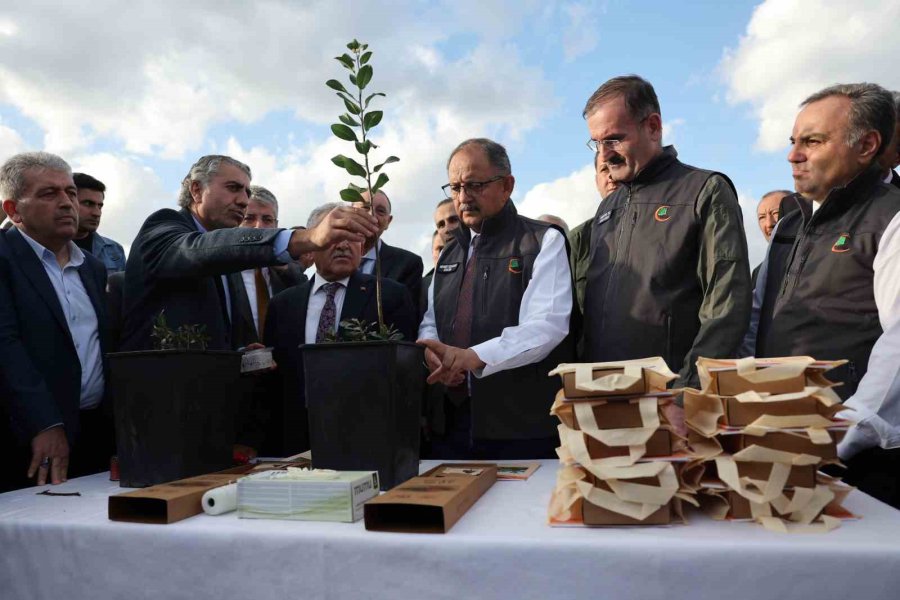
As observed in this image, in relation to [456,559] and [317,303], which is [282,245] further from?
[456,559]

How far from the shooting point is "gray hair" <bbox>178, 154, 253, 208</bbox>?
3486 millimetres

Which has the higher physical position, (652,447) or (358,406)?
(358,406)

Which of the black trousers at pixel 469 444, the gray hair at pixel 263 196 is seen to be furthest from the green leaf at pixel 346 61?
the gray hair at pixel 263 196

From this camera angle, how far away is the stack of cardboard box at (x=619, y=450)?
142 centimetres

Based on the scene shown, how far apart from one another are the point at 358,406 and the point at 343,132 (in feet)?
2.83

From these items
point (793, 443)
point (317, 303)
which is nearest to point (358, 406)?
point (793, 443)

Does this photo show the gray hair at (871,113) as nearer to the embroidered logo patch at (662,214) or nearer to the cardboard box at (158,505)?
the embroidered logo patch at (662,214)

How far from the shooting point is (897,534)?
1.34 m

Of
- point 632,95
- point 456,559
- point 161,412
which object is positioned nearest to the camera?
point 456,559

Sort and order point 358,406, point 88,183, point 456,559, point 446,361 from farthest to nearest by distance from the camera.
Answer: point 88,183 → point 446,361 → point 358,406 → point 456,559

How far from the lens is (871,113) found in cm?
254

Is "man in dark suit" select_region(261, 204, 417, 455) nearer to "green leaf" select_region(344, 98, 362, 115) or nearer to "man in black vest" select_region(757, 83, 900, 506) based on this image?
"green leaf" select_region(344, 98, 362, 115)

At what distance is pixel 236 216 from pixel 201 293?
0.94 meters

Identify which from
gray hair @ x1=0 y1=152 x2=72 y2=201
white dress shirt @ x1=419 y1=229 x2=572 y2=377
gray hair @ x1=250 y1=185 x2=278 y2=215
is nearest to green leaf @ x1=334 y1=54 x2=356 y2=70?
white dress shirt @ x1=419 y1=229 x2=572 y2=377
